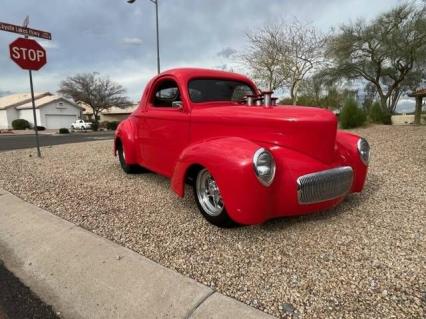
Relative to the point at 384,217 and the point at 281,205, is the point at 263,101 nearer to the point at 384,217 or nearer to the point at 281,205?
the point at 281,205

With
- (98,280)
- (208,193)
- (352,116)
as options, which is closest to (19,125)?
(352,116)

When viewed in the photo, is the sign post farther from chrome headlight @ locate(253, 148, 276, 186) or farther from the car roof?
chrome headlight @ locate(253, 148, 276, 186)

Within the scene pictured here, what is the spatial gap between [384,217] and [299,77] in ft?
56.5

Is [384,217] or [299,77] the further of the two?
[299,77]

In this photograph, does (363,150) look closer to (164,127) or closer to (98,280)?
(164,127)

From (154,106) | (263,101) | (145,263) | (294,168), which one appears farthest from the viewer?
(154,106)

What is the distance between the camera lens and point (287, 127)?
115 inches

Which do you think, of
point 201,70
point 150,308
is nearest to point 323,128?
point 201,70

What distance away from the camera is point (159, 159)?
4363mm

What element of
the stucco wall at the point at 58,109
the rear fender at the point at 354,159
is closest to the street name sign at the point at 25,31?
the rear fender at the point at 354,159

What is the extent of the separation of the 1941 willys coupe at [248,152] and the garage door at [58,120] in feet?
143

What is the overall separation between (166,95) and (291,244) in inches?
107

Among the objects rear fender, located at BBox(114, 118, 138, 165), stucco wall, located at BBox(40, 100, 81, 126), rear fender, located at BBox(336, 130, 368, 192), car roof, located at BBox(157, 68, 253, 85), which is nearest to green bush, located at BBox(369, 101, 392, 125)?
car roof, located at BBox(157, 68, 253, 85)

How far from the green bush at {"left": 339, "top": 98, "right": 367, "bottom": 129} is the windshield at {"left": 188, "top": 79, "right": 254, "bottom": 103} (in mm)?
11012
